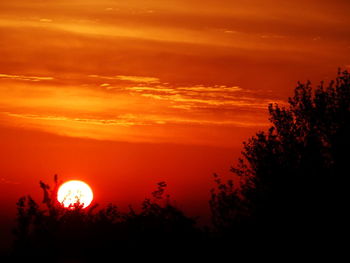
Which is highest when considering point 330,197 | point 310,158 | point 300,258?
point 310,158

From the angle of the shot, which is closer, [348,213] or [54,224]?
[348,213]

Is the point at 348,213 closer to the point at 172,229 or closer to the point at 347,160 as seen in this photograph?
the point at 347,160

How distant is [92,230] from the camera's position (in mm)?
40344

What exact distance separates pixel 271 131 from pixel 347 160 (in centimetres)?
401

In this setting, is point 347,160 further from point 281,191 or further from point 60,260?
point 60,260

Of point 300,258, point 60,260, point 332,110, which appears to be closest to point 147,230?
point 60,260

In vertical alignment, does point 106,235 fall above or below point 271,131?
below

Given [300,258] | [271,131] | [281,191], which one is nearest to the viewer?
[300,258]

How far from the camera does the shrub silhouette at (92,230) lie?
36.9m

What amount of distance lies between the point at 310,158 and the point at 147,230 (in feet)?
24.6

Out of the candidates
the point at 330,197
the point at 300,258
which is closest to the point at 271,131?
the point at 330,197

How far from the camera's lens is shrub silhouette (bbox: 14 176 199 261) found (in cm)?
3691

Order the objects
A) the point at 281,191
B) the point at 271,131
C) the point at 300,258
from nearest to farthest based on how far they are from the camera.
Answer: the point at 300,258
the point at 281,191
the point at 271,131

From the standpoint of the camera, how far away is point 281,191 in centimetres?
3728
